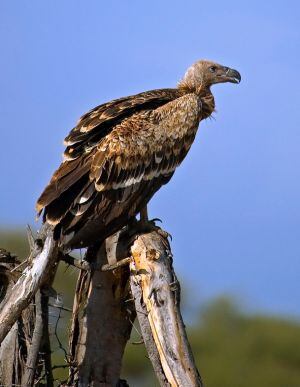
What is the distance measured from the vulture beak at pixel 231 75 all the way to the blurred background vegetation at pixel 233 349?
832 centimetres

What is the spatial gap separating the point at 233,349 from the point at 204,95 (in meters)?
13.6

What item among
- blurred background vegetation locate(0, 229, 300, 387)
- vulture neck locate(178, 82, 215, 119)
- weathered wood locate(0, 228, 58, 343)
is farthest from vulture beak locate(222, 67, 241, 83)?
blurred background vegetation locate(0, 229, 300, 387)

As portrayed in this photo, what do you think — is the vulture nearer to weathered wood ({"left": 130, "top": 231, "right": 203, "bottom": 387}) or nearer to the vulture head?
weathered wood ({"left": 130, "top": 231, "right": 203, "bottom": 387})

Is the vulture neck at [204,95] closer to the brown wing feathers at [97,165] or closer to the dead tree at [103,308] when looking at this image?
the brown wing feathers at [97,165]

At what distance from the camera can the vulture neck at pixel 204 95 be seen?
31.6 ft

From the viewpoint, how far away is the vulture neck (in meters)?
9.62

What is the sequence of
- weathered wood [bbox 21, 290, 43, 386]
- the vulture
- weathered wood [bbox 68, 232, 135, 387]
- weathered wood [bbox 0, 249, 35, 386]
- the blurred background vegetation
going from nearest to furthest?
weathered wood [bbox 21, 290, 43, 386] → the vulture → weathered wood [bbox 0, 249, 35, 386] → weathered wood [bbox 68, 232, 135, 387] → the blurred background vegetation

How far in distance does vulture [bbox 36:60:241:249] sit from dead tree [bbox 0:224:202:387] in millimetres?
178

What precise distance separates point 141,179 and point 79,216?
949 mm

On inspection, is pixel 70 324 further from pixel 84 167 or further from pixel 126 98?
pixel 126 98

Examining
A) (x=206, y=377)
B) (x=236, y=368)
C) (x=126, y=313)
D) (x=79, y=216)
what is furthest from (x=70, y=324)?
(x=236, y=368)

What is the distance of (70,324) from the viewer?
8.21 meters

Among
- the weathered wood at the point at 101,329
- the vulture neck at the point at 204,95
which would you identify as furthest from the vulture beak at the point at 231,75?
the weathered wood at the point at 101,329

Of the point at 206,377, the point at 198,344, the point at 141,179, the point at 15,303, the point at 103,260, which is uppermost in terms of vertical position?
the point at 198,344
